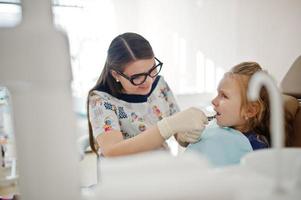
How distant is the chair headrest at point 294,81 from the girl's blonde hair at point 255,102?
0.26 m

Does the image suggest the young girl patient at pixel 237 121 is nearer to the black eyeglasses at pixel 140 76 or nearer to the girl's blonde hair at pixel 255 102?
the girl's blonde hair at pixel 255 102

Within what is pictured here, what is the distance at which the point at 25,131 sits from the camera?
311 millimetres

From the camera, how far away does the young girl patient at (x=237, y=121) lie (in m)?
0.96

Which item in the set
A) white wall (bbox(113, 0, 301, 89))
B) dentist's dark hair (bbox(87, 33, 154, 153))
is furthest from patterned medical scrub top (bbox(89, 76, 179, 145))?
white wall (bbox(113, 0, 301, 89))

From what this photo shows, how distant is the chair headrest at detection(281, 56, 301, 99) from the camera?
46.8 inches

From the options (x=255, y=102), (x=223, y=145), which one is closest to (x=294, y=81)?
(x=255, y=102)

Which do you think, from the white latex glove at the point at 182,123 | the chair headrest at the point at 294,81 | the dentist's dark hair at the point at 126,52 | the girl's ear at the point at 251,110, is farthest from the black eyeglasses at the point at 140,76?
the chair headrest at the point at 294,81

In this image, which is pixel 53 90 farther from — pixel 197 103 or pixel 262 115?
pixel 197 103

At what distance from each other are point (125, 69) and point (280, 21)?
1.17 m

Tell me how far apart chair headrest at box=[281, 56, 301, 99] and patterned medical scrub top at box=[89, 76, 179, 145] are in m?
0.49

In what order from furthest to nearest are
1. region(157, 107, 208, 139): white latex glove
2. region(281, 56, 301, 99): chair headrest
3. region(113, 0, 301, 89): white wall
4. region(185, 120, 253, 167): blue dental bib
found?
1. region(113, 0, 301, 89): white wall
2. region(281, 56, 301, 99): chair headrest
3. region(185, 120, 253, 167): blue dental bib
4. region(157, 107, 208, 139): white latex glove

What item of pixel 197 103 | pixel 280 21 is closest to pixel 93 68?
pixel 197 103

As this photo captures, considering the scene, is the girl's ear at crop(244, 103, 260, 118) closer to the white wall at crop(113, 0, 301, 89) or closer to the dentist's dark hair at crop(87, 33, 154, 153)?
the dentist's dark hair at crop(87, 33, 154, 153)

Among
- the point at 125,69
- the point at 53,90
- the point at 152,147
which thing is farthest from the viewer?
the point at 125,69
